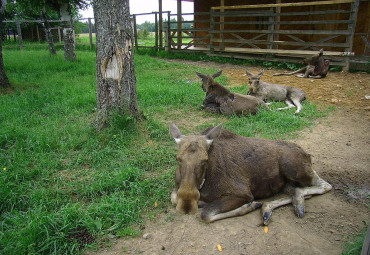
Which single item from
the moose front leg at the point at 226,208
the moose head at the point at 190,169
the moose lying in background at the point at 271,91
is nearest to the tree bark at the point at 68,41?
the moose lying in background at the point at 271,91

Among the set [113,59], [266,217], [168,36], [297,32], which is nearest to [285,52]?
[297,32]

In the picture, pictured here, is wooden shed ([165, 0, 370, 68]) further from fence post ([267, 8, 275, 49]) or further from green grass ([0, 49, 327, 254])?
green grass ([0, 49, 327, 254])

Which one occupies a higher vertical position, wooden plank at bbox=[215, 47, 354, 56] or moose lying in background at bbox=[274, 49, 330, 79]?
wooden plank at bbox=[215, 47, 354, 56]

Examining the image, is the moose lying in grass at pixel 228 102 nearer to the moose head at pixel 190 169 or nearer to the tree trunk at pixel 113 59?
the tree trunk at pixel 113 59

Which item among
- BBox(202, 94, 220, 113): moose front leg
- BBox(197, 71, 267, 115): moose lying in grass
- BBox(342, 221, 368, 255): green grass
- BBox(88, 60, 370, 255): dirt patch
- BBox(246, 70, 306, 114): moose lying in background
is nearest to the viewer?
BBox(342, 221, 368, 255): green grass

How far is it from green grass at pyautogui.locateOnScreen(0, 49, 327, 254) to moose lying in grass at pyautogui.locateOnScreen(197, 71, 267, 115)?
1.08 feet

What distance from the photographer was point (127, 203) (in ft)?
13.5

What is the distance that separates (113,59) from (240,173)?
3.60 metres

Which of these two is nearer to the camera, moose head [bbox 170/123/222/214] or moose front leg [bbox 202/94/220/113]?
moose head [bbox 170/123/222/214]

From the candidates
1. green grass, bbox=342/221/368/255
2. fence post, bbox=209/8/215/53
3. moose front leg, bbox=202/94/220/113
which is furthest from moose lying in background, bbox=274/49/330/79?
green grass, bbox=342/221/368/255

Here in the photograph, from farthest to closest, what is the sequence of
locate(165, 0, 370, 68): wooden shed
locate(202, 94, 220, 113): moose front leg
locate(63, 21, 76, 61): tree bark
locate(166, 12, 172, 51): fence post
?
locate(166, 12, 172, 51): fence post
locate(63, 21, 76, 61): tree bark
locate(165, 0, 370, 68): wooden shed
locate(202, 94, 220, 113): moose front leg

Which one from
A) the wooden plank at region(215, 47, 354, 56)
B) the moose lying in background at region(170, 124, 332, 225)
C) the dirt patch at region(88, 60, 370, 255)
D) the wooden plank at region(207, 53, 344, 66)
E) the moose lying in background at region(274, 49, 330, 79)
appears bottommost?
the dirt patch at region(88, 60, 370, 255)

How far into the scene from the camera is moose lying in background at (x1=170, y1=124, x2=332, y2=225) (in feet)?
12.5

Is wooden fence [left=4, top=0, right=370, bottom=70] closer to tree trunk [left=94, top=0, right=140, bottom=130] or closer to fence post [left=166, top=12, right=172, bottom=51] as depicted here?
fence post [left=166, top=12, right=172, bottom=51]
